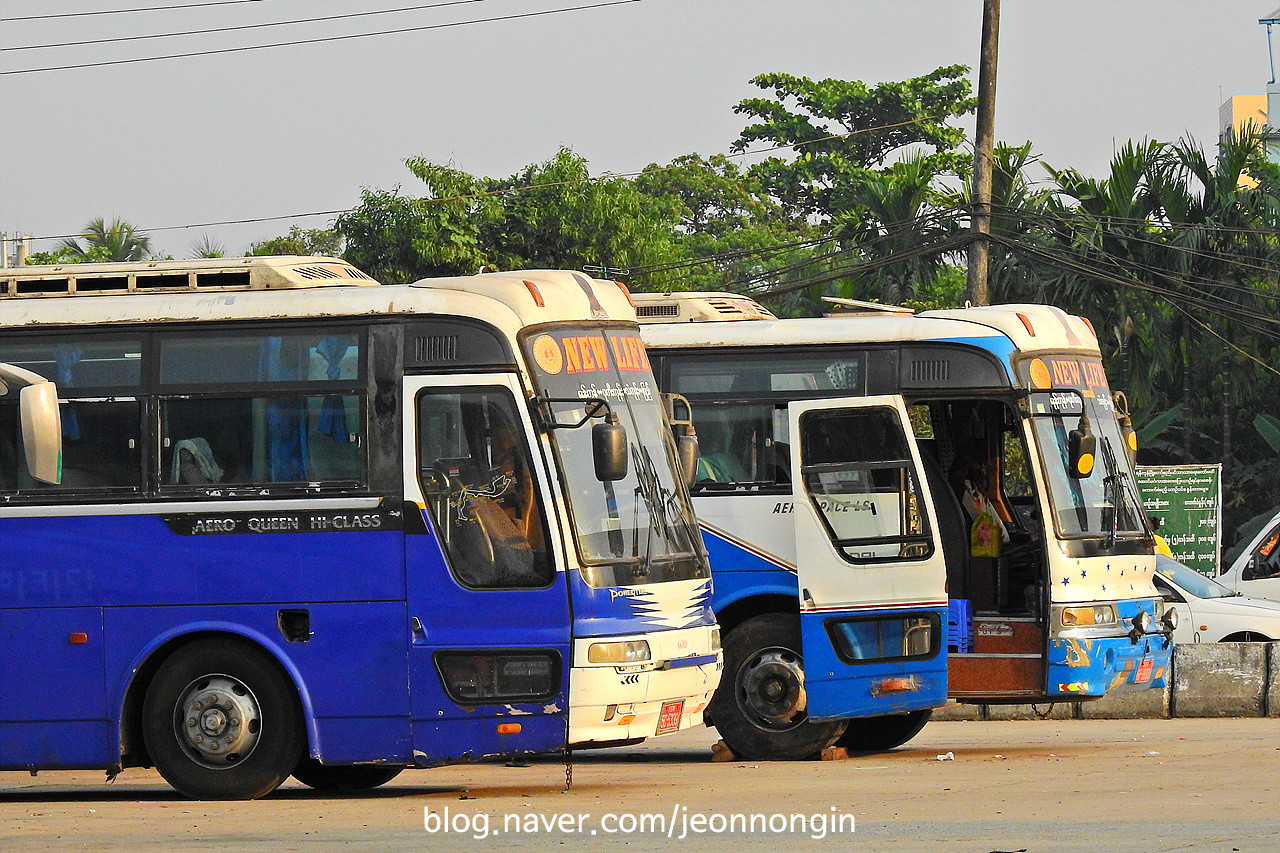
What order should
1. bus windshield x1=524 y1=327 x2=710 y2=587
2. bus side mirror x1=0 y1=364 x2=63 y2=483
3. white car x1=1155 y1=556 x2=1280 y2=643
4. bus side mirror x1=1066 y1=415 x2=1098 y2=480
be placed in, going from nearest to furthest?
1. bus side mirror x1=0 y1=364 x2=63 y2=483
2. bus windshield x1=524 y1=327 x2=710 y2=587
3. bus side mirror x1=1066 y1=415 x2=1098 y2=480
4. white car x1=1155 y1=556 x2=1280 y2=643

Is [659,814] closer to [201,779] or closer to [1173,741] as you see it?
[201,779]

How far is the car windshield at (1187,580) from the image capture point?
19.3 metres

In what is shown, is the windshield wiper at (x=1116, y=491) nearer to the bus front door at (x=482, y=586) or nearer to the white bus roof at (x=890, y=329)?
the white bus roof at (x=890, y=329)

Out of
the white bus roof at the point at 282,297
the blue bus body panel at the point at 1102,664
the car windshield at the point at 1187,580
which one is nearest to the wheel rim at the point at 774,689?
the blue bus body panel at the point at 1102,664

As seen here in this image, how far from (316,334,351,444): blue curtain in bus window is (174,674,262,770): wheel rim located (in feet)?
4.92

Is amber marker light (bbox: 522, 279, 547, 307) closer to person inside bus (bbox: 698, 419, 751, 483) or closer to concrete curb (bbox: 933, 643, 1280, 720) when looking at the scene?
person inside bus (bbox: 698, 419, 751, 483)

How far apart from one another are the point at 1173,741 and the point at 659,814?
6060mm

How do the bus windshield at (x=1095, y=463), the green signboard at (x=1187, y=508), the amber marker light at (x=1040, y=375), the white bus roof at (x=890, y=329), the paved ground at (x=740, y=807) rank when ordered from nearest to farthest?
the paved ground at (x=740, y=807), the bus windshield at (x=1095, y=463), the amber marker light at (x=1040, y=375), the white bus roof at (x=890, y=329), the green signboard at (x=1187, y=508)

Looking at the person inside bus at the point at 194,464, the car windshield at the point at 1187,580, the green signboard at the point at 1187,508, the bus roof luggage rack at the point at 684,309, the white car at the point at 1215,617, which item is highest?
the bus roof luggage rack at the point at 684,309

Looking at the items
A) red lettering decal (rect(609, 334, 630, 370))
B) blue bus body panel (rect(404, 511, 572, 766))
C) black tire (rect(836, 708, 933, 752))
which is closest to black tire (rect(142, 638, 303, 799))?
blue bus body panel (rect(404, 511, 572, 766))

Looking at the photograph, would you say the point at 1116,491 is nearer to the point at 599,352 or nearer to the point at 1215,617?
the point at 599,352

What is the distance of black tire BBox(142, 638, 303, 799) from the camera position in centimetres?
1073

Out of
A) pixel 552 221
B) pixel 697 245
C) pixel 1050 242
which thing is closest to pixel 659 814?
pixel 1050 242

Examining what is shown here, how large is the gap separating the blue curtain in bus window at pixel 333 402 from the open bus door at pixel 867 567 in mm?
3454
